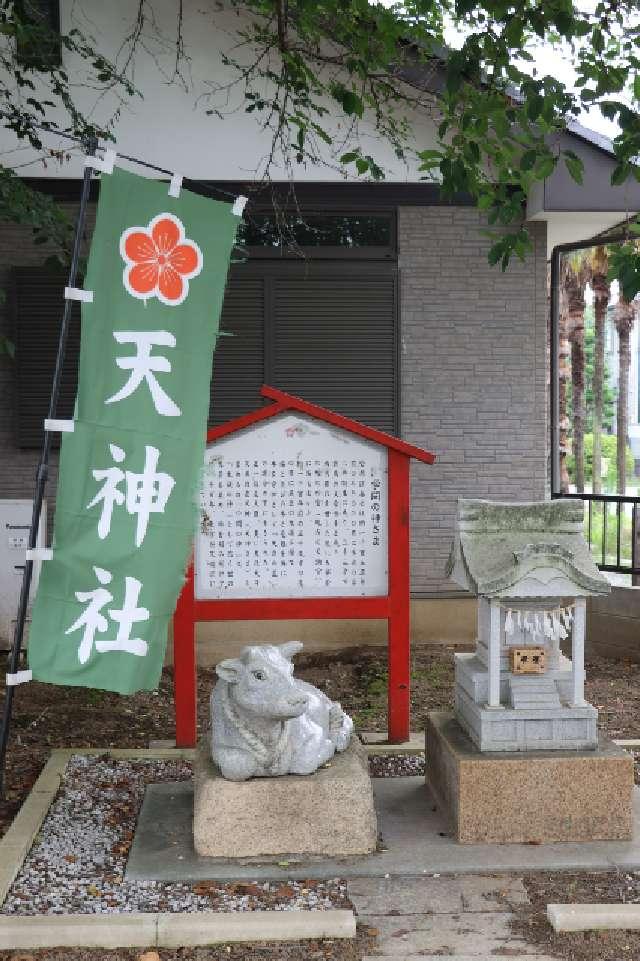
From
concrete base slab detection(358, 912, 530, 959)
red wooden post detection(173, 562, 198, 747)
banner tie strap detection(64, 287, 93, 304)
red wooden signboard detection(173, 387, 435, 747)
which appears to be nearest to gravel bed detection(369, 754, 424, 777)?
red wooden signboard detection(173, 387, 435, 747)

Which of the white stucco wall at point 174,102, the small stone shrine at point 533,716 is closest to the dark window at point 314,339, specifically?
the white stucco wall at point 174,102

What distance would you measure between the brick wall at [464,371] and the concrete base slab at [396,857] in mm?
5137

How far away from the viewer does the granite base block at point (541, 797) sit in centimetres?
555

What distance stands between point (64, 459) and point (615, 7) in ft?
15.4

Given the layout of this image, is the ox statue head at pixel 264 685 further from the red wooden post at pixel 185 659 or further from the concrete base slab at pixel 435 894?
the red wooden post at pixel 185 659

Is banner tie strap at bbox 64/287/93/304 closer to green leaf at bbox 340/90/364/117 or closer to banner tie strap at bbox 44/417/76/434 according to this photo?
banner tie strap at bbox 44/417/76/434

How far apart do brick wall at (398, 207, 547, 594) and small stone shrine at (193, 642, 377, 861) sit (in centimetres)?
548

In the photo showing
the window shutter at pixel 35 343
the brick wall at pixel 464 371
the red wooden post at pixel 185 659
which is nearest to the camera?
the red wooden post at pixel 185 659

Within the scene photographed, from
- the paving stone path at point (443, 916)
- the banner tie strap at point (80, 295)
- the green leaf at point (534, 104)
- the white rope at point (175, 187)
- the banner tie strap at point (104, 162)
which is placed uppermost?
the green leaf at point (534, 104)

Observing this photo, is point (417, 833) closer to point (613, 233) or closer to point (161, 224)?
point (161, 224)

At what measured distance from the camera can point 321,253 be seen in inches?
414

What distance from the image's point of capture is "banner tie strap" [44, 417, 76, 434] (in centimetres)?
502

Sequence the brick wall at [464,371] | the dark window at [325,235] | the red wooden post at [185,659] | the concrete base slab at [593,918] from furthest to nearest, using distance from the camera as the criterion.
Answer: the brick wall at [464,371] → the dark window at [325,235] → the red wooden post at [185,659] → the concrete base slab at [593,918]

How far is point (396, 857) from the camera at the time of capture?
5.42 m
